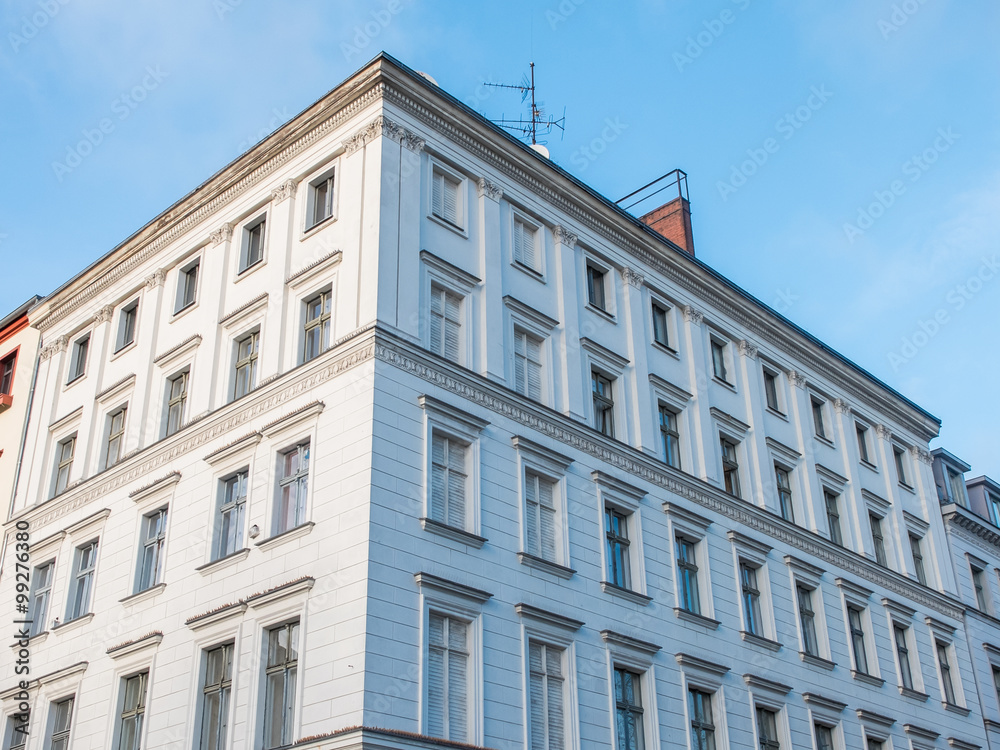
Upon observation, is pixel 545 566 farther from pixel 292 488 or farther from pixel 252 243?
pixel 252 243

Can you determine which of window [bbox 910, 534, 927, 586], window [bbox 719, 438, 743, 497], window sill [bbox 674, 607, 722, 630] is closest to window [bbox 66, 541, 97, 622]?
window sill [bbox 674, 607, 722, 630]

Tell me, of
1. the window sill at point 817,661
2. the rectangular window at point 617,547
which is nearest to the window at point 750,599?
the window sill at point 817,661

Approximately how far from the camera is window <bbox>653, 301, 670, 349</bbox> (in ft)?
122

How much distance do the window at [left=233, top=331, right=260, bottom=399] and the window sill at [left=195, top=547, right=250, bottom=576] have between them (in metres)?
4.77

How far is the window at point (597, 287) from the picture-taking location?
35.5 meters

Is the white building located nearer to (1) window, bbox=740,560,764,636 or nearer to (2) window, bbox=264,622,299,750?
(2) window, bbox=264,622,299,750

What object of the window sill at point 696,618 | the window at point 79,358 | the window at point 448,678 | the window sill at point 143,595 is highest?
the window at point 79,358

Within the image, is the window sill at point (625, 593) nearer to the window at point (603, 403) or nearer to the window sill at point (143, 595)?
the window at point (603, 403)

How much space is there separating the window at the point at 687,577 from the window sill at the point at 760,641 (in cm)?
177

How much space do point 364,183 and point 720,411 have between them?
14.4 meters

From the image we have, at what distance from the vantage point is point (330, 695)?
2345cm

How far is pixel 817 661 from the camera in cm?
3569

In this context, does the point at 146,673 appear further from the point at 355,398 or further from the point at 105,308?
the point at 105,308

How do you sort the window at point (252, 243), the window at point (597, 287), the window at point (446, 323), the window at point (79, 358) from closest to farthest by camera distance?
the window at point (446, 323) < the window at point (252, 243) < the window at point (597, 287) < the window at point (79, 358)
